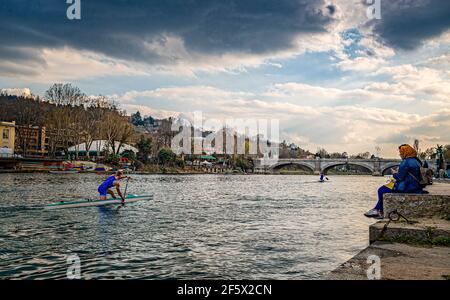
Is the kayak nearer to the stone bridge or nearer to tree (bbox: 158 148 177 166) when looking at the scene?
tree (bbox: 158 148 177 166)

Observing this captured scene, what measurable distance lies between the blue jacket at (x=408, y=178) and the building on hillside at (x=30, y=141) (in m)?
93.4

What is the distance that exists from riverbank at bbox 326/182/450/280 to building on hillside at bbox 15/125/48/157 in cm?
9427

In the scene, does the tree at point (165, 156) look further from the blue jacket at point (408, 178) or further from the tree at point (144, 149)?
the blue jacket at point (408, 178)

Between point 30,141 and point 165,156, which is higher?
point 30,141

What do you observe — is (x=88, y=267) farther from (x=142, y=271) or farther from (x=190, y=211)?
(x=190, y=211)

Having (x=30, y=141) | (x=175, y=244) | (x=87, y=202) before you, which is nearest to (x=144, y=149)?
(x=30, y=141)

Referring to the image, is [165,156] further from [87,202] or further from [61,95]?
[87,202]

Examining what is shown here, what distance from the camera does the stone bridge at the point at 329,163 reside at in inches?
5221

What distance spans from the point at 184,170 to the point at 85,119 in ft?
116

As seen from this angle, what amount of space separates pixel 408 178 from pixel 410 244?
3580 millimetres

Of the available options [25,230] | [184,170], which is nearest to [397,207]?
[25,230]

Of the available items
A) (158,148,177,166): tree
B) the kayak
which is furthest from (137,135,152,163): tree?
the kayak

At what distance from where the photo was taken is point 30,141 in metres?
116
